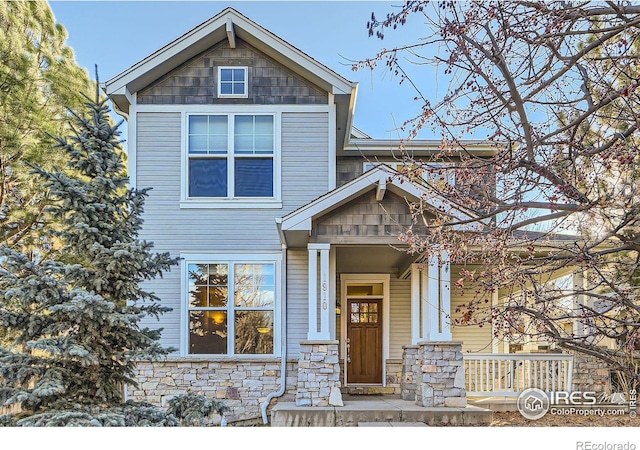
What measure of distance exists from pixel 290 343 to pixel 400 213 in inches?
115

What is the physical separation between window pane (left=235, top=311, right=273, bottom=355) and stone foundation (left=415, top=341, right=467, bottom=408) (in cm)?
266

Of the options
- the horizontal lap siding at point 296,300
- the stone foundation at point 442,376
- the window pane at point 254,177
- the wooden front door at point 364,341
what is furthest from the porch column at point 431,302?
the window pane at point 254,177

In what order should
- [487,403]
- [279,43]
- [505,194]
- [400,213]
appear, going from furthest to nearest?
[279,43], [487,403], [400,213], [505,194]

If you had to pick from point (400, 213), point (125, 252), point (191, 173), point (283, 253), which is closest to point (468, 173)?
point (125, 252)

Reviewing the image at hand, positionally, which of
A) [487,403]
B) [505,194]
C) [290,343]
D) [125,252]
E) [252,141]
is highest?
[252,141]

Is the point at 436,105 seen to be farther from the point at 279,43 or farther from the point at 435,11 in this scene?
the point at 279,43

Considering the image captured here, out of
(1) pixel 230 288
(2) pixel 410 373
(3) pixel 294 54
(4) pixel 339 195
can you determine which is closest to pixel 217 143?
(3) pixel 294 54

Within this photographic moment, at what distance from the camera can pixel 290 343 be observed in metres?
9.37

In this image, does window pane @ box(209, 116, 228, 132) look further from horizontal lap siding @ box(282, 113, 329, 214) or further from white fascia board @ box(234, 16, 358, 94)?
white fascia board @ box(234, 16, 358, 94)

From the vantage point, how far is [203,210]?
9609mm

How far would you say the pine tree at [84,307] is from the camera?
5.19 metres

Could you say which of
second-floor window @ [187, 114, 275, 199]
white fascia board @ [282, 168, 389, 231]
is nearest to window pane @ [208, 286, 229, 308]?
second-floor window @ [187, 114, 275, 199]

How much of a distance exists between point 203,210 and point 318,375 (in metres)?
3.49

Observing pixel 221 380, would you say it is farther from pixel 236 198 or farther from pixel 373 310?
pixel 373 310
